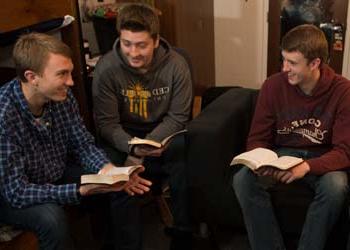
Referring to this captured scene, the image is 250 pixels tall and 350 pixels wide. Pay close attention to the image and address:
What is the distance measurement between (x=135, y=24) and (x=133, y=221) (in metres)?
0.80

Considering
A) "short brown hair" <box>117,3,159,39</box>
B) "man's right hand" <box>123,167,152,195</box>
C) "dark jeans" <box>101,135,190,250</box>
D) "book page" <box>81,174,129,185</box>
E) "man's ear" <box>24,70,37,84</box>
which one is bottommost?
"dark jeans" <box>101,135,190,250</box>

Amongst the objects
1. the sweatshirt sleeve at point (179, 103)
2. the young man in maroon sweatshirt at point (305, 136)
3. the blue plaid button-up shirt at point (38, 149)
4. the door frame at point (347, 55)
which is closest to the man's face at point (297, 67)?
the young man in maroon sweatshirt at point (305, 136)

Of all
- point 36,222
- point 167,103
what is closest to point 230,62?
point 167,103

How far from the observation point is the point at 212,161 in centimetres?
184

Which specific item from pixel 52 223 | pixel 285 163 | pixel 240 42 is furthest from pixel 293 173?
pixel 240 42

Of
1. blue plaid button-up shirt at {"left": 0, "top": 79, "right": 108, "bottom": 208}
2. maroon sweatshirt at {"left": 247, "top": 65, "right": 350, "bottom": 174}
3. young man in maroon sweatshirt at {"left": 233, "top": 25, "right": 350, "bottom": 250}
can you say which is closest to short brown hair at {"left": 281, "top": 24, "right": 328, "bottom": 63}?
young man in maroon sweatshirt at {"left": 233, "top": 25, "right": 350, "bottom": 250}

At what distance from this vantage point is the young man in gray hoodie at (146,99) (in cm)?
188

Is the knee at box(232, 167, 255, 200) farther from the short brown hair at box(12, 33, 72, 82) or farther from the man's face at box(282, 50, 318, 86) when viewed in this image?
the short brown hair at box(12, 33, 72, 82)

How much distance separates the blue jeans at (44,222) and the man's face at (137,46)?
71 centimetres

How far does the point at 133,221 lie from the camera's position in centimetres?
177

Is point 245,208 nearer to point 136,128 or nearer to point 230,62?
point 136,128

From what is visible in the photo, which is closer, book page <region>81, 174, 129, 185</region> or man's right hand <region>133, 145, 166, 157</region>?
book page <region>81, 174, 129, 185</region>

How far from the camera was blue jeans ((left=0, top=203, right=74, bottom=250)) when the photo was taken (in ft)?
4.85

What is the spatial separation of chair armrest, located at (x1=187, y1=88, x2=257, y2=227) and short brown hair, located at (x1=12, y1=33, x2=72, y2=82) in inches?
24.8
